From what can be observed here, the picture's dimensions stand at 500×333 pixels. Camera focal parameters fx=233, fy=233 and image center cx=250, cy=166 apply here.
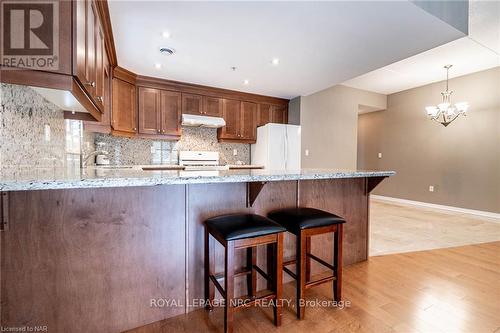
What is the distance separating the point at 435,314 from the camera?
1617 millimetres

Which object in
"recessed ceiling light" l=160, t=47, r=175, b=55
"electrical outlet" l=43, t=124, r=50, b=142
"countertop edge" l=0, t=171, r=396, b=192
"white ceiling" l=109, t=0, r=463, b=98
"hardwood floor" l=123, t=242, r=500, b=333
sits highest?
"recessed ceiling light" l=160, t=47, r=175, b=55

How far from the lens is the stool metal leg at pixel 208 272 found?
156 centimetres

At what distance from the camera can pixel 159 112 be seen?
3.78 m

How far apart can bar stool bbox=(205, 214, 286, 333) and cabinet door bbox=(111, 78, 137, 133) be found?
2.61 metres

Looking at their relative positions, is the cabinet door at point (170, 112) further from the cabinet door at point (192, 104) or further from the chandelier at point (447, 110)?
the chandelier at point (447, 110)

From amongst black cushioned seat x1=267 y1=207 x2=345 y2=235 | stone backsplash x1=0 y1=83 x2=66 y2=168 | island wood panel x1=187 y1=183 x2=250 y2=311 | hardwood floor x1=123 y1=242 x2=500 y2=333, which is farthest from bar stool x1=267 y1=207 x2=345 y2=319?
stone backsplash x1=0 y1=83 x2=66 y2=168

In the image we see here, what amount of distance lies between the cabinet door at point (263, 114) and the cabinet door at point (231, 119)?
42 centimetres

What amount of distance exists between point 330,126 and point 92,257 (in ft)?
15.3

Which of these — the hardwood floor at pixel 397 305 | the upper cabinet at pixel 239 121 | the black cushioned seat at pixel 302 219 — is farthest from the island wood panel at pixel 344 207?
the upper cabinet at pixel 239 121

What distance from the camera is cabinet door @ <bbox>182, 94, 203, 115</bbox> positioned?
3946mm

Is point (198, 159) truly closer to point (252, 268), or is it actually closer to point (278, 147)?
point (278, 147)

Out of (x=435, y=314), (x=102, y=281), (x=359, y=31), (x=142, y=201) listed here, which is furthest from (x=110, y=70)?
(x=435, y=314)

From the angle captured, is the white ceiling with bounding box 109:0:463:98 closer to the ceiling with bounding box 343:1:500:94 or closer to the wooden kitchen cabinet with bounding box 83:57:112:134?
the wooden kitchen cabinet with bounding box 83:57:112:134

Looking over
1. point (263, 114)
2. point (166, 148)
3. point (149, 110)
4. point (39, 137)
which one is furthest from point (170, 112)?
point (39, 137)
